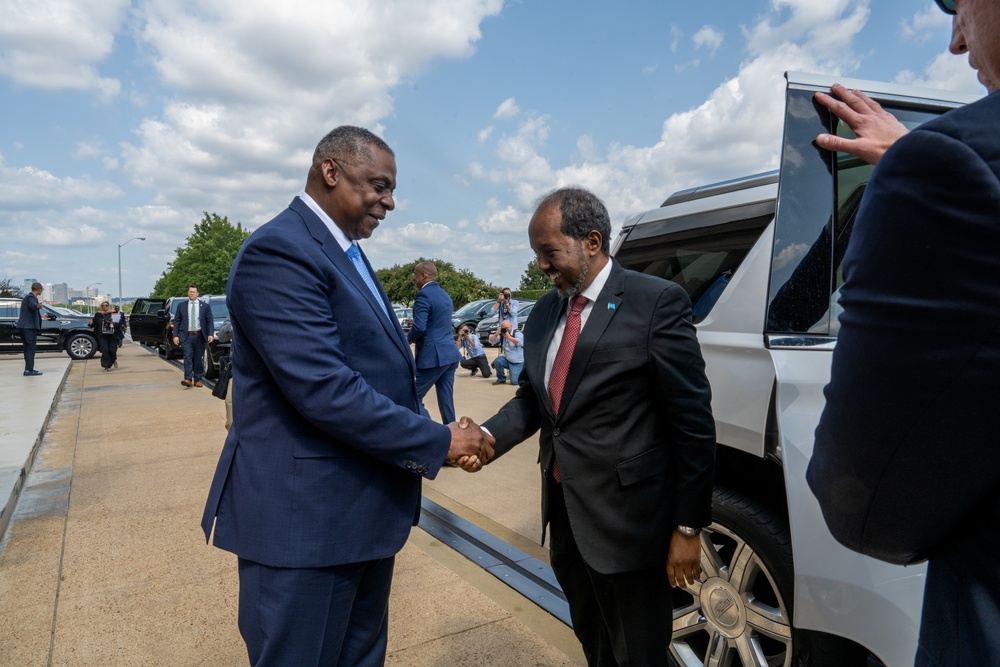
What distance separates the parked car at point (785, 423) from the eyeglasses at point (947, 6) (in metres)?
0.79

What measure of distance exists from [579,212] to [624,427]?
67 cm

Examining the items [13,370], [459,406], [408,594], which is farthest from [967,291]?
[13,370]

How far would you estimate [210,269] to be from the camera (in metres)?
56.8

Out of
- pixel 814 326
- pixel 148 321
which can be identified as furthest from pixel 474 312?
pixel 814 326

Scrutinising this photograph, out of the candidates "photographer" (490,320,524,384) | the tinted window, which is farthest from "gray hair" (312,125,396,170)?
"photographer" (490,320,524,384)

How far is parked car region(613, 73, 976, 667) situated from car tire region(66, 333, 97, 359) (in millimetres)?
21091

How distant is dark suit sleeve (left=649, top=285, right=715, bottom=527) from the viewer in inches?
75.8

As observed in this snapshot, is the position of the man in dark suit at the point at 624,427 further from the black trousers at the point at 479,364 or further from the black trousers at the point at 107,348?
the black trousers at the point at 107,348

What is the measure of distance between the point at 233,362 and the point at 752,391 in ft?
5.38

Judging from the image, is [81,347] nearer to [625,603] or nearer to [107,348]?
[107,348]

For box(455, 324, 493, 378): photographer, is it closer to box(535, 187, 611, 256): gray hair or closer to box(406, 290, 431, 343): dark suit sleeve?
box(406, 290, 431, 343): dark suit sleeve

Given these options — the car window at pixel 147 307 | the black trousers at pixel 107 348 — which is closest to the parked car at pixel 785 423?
the black trousers at pixel 107 348

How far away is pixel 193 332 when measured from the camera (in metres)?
12.2

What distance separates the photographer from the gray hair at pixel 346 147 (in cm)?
201
